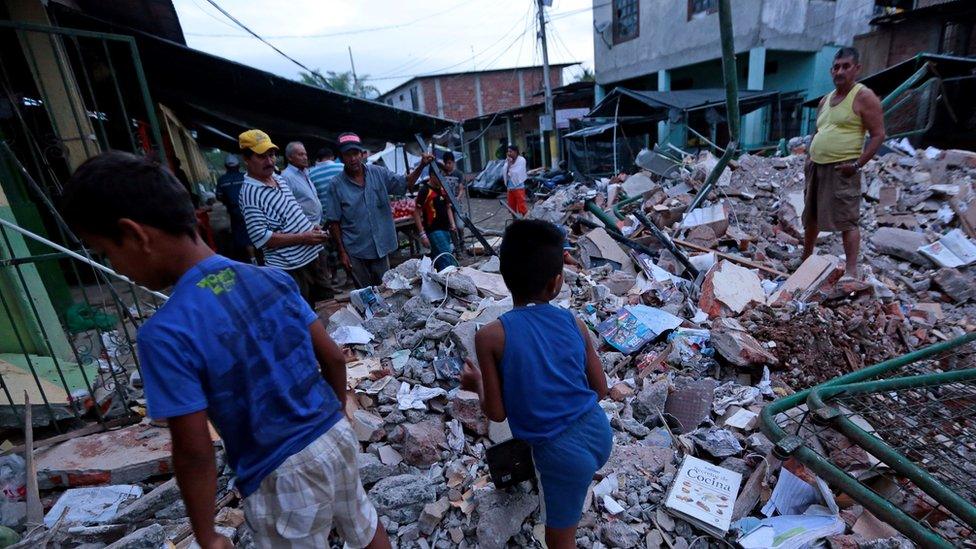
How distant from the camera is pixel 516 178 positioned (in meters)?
10.1

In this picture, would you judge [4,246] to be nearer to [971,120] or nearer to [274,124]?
[274,124]

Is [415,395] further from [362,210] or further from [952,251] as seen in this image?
[952,251]

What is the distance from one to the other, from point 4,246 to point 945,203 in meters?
9.19

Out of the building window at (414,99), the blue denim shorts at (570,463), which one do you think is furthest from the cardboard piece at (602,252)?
the building window at (414,99)

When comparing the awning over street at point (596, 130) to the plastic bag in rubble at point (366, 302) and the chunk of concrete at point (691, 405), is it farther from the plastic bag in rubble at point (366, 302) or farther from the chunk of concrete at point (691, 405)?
the chunk of concrete at point (691, 405)

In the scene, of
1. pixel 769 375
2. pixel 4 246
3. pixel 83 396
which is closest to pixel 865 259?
pixel 769 375

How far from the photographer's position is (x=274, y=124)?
8.29 meters

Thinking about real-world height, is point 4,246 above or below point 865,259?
above

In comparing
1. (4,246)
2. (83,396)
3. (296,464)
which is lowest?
(83,396)

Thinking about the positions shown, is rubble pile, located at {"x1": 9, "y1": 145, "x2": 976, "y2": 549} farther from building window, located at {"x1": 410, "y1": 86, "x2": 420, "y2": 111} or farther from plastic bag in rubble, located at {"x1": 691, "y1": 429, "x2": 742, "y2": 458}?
building window, located at {"x1": 410, "y1": 86, "x2": 420, "y2": 111}

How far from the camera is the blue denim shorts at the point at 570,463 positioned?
1.48 meters

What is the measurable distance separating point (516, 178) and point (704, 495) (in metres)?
8.71

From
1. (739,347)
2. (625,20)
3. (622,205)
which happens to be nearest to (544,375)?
(739,347)

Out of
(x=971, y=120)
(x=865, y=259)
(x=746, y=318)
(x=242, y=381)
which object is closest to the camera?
(x=242, y=381)
